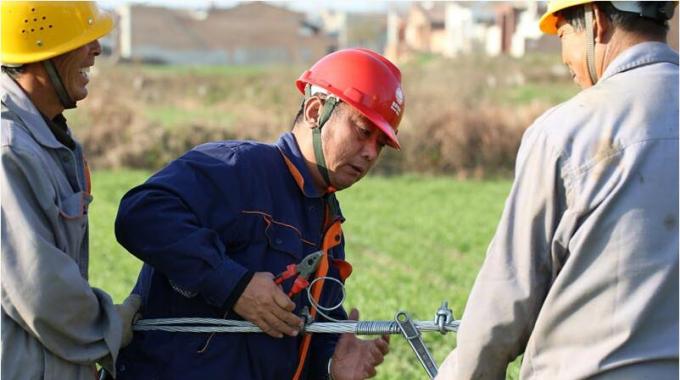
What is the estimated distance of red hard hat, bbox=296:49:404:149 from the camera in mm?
3576

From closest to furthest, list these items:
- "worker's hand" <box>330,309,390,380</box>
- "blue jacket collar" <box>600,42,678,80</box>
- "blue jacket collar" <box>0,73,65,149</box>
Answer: "blue jacket collar" <box>600,42,678,80</box> < "blue jacket collar" <box>0,73,65,149</box> < "worker's hand" <box>330,309,390,380</box>

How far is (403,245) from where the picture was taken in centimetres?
1237

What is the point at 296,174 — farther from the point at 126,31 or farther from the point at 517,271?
the point at 126,31

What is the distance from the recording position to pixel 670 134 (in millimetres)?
2602

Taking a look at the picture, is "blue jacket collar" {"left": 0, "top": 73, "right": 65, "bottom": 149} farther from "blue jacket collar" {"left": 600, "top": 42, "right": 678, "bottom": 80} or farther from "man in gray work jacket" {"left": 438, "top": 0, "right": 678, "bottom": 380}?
"blue jacket collar" {"left": 600, "top": 42, "right": 678, "bottom": 80}

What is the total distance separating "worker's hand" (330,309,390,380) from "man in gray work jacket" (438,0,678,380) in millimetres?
971

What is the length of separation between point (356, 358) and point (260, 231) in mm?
608

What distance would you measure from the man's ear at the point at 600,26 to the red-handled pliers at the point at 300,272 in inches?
48.4

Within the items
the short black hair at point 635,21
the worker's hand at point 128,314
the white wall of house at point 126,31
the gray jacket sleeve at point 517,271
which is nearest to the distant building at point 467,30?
the white wall of house at point 126,31

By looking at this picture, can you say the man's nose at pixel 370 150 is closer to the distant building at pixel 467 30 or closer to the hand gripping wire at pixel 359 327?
the hand gripping wire at pixel 359 327

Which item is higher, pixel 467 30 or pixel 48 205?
pixel 48 205

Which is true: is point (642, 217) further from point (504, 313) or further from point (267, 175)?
point (267, 175)

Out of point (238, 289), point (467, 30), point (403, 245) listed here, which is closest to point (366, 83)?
point (238, 289)

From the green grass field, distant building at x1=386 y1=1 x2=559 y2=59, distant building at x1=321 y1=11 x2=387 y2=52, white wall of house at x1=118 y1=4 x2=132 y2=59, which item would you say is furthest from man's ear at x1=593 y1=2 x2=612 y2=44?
distant building at x1=321 y1=11 x2=387 y2=52
